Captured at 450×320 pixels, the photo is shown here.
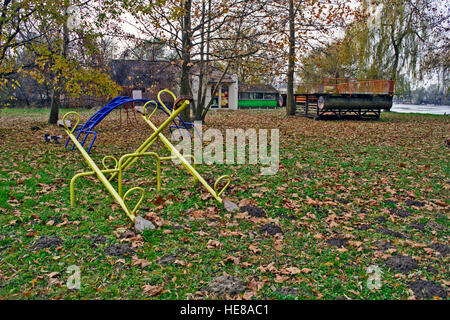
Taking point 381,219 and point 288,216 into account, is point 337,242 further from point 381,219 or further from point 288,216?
point 381,219

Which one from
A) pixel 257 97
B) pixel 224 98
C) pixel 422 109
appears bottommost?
pixel 422 109

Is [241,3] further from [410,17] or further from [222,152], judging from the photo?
[410,17]

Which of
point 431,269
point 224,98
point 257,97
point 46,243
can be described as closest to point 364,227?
point 431,269

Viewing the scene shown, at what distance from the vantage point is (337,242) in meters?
4.32

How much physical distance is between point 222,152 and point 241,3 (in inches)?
268

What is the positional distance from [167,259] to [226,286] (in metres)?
0.83

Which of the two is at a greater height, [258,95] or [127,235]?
[258,95]

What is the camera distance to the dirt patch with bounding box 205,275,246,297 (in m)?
3.20

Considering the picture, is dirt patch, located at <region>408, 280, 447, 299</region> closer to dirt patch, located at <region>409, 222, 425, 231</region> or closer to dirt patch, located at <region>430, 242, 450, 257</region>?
dirt patch, located at <region>430, 242, 450, 257</region>

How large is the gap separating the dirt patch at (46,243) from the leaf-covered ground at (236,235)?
21 mm

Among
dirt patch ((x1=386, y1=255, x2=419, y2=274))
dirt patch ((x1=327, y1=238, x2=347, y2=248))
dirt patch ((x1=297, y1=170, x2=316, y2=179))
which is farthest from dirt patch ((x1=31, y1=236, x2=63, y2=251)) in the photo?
dirt patch ((x1=297, y1=170, x2=316, y2=179))

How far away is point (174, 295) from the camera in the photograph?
3148 millimetres

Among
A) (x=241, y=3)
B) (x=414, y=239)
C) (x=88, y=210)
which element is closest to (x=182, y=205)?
(x=88, y=210)
